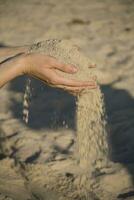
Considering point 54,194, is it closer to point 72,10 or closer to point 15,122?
point 15,122

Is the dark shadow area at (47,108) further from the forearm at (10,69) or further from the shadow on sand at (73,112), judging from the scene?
the forearm at (10,69)

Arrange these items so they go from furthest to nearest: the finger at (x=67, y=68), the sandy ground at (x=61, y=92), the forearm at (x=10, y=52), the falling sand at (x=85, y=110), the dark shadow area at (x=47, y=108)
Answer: the dark shadow area at (x=47, y=108)
the sandy ground at (x=61, y=92)
the forearm at (x=10, y=52)
the falling sand at (x=85, y=110)
the finger at (x=67, y=68)

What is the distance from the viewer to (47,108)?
3.41m

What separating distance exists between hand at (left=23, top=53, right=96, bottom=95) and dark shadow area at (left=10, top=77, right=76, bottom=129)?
805 mm

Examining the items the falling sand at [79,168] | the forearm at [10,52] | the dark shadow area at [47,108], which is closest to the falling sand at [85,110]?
the falling sand at [79,168]

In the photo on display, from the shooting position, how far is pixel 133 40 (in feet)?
14.2

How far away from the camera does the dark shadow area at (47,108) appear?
126 inches

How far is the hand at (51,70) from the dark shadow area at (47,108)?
2.64ft

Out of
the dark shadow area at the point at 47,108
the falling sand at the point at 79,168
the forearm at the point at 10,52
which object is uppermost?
the forearm at the point at 10,52

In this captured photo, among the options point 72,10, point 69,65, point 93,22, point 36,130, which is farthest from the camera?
point 72,10

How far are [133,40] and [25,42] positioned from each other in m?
1.13

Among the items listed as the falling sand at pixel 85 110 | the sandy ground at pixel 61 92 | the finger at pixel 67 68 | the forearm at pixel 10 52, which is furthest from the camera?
the sandy ground at pixel 61 92

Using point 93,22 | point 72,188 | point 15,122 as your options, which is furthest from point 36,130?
point 93,22

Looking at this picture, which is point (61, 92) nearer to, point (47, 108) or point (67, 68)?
point (47, 108)
